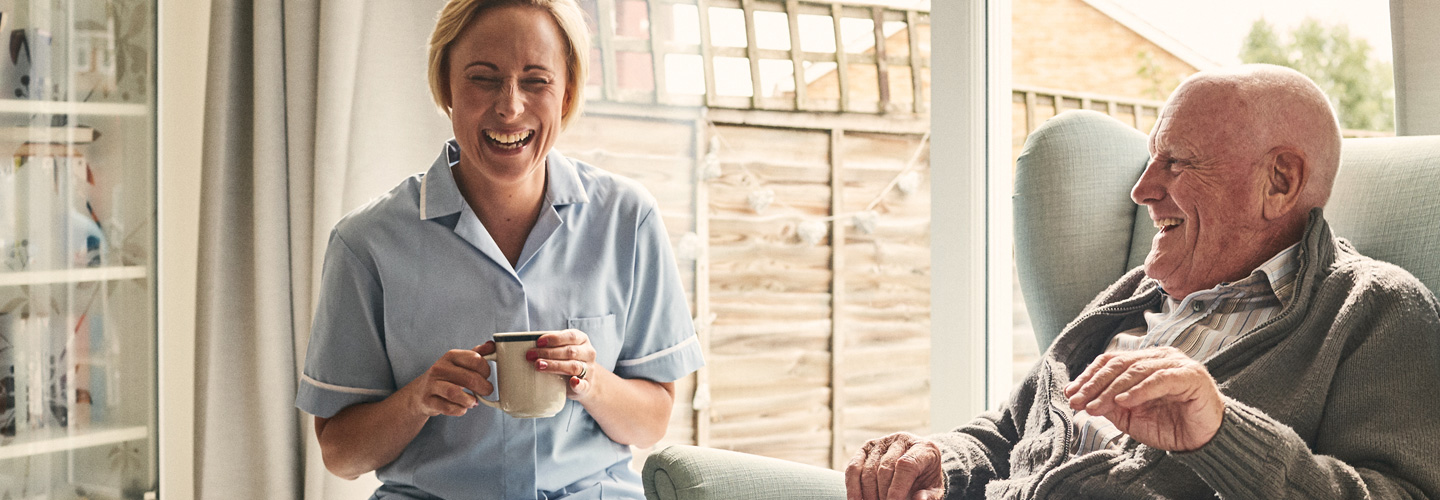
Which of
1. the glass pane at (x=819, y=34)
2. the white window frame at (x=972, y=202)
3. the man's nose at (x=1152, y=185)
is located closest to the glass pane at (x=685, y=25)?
the glass pane at (x=819, y=34)

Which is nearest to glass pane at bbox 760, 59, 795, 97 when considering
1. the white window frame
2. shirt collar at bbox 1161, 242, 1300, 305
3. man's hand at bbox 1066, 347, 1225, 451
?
the white window frame

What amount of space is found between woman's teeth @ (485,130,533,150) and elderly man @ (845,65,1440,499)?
2.03 feet

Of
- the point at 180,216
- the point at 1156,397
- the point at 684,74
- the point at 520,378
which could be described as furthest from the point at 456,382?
the point at 684,74

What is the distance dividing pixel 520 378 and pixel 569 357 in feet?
0.22

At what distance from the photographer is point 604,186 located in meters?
1.54

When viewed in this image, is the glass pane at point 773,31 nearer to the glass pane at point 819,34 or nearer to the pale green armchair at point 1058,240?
the glass pane at point 819,34

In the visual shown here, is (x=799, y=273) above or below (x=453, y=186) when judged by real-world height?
below

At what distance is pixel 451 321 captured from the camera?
4.67ft

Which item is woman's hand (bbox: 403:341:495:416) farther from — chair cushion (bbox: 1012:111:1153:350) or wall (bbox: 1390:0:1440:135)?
wall (bbox: 1390:0:1440:135)

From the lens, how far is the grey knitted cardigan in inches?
36.8

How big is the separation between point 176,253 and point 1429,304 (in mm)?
2561

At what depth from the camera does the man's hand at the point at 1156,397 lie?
35.5 inches

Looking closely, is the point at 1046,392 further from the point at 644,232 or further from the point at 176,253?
the point at 176,253

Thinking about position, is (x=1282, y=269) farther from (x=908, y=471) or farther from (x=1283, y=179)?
(x=908, y=471)
